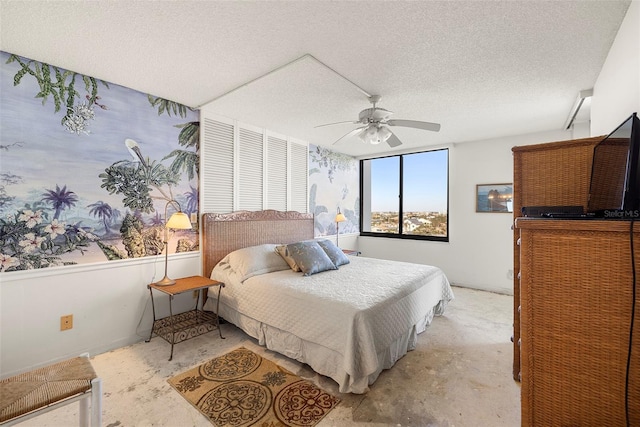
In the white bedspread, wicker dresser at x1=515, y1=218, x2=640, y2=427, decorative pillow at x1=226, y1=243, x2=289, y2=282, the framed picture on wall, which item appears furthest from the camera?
the framed picture on wall

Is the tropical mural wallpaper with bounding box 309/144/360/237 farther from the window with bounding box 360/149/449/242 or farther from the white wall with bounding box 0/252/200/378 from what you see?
the white wall with bounding box 0/252/200/378

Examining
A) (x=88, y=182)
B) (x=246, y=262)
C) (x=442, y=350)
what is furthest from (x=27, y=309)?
(x=442, y=350)

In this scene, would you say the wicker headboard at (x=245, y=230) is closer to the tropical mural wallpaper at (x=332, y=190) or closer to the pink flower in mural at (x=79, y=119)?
the tropical mural wallpaper at (x=332, y=190)

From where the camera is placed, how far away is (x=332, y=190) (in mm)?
5391

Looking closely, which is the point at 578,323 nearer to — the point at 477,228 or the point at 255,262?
the point at 255,262

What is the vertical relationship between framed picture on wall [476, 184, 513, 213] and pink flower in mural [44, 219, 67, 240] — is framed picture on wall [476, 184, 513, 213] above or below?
above

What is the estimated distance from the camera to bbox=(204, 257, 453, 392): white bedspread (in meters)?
2.04

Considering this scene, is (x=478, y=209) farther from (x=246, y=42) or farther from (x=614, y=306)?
(x=246, y=42)

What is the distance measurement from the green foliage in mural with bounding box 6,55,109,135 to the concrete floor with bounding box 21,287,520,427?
85.7 inches

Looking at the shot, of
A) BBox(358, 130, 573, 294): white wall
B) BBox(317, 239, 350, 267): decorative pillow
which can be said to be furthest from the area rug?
BBox(358, 130, 573, 294): white wall

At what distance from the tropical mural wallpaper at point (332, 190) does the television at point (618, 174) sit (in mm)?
3764

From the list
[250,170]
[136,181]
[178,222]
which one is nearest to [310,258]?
[178,222]

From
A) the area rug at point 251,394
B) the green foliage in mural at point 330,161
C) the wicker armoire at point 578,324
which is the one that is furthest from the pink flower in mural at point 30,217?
the green foliage in mural at point 330,161

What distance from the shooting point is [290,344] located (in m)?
2.49
